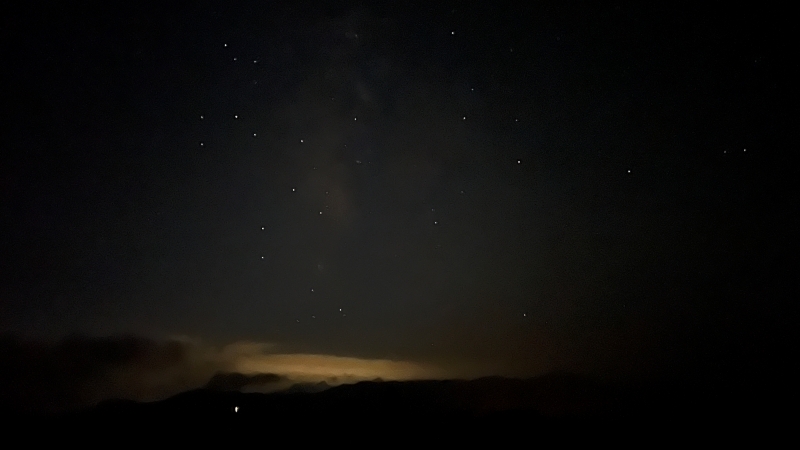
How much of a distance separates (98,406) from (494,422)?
393 cm

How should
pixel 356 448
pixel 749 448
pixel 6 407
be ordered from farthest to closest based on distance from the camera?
pixel 356 448
pixel 749 448
pixel 6 407

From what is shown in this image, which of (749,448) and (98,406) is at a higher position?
(98,406)

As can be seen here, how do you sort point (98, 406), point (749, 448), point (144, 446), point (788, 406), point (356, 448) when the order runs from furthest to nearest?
point (356, 448) < point (144, 446) < point (749, 448) < point (788, 406) < point (98, 406)

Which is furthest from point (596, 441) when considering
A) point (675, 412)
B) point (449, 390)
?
point (449, 390)

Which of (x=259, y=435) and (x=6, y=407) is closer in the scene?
(x=6, y=407)

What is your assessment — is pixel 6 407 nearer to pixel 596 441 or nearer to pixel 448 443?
pixel 448 443

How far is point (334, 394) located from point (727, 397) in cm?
391

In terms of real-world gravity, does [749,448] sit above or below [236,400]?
below

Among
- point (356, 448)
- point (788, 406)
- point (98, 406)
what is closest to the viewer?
point (98, 406)

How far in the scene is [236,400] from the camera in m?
5.52

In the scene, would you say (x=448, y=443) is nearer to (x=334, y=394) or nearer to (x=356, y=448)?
(x=356, y=448)

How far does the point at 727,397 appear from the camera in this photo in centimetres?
523

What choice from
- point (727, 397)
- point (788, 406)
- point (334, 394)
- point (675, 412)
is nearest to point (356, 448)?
point (334, 394)

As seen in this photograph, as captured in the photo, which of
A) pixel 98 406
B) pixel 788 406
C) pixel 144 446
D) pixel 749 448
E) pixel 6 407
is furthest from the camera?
pixel 144 446
